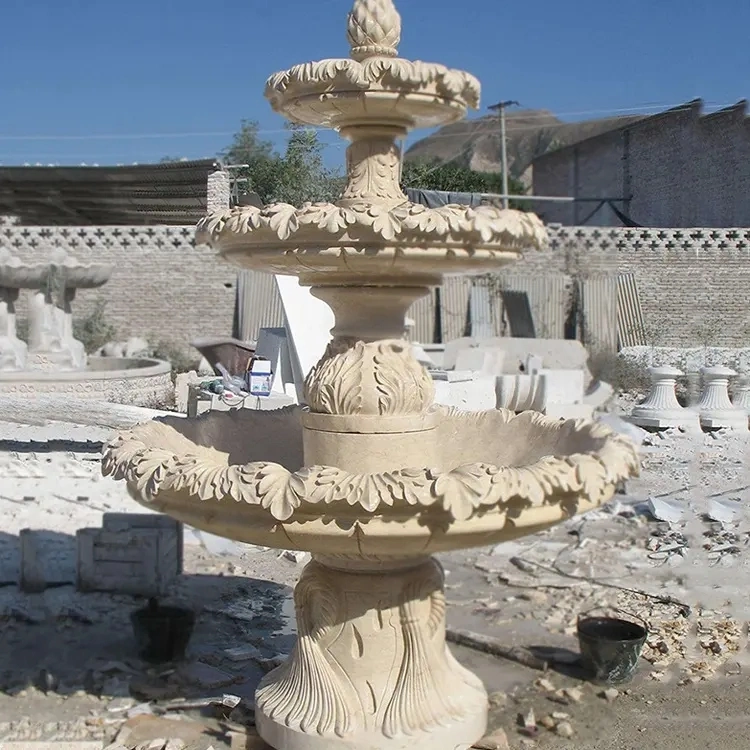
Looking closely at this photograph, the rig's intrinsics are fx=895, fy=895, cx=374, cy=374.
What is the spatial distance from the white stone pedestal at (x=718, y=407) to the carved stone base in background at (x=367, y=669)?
810 cm

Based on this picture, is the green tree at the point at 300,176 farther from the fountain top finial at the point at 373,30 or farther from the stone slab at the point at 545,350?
the stone slab at the point at 545,350

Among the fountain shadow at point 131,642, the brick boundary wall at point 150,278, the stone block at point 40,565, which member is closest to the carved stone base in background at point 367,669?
the fountain shadow at point 131,642

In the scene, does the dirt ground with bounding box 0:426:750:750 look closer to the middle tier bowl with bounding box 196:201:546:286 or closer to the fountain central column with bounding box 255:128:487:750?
the fountain central column with bounding box 255:128:487:750

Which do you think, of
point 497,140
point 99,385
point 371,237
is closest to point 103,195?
point 99,385

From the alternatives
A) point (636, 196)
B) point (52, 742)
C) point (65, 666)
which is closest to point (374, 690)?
point (52, 742)

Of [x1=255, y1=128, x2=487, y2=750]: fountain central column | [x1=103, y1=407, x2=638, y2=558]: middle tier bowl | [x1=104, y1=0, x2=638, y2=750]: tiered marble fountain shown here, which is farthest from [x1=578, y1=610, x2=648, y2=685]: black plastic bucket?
[x1=103, y1=407, x2=638, y2=558]: middle tier bowl

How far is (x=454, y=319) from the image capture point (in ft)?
65.9

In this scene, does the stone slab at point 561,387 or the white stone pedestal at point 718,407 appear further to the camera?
the white stone pedestal at point 718,407

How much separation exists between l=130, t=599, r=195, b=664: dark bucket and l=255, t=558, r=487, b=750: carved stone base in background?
933 millimetres

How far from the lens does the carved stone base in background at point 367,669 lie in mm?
3273

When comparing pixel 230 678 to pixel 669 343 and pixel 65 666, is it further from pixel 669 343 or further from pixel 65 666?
pixel 669 343

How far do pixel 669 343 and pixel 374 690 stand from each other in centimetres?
1791

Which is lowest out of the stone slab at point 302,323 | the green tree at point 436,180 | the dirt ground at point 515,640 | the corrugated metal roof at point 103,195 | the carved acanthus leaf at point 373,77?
the dirt ground at point 515,640

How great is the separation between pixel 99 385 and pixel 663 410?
7188 millimetres
